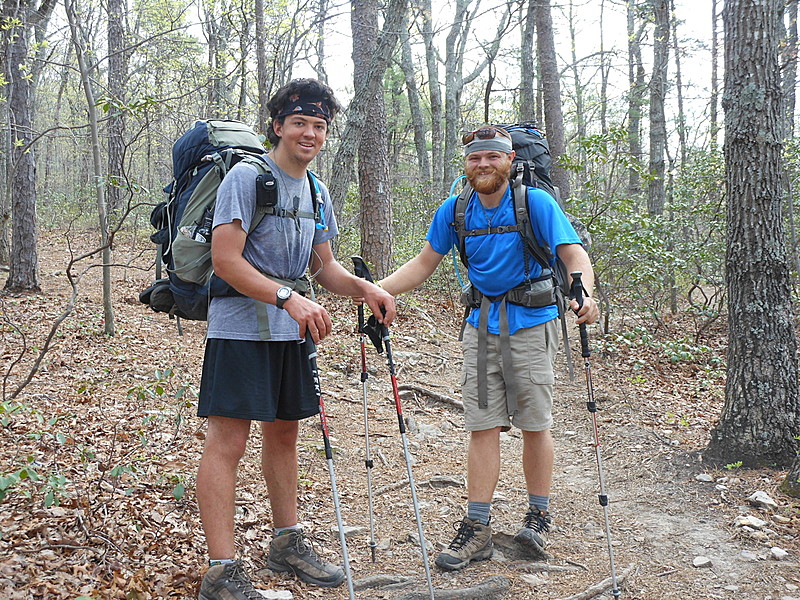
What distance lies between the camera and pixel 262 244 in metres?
3.24

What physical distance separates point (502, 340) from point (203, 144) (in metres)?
2.06

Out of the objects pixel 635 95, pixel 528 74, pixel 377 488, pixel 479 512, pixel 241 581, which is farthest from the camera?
pixel 635 95

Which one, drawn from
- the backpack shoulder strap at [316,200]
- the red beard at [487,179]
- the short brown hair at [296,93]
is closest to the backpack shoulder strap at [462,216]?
the red beard at [487,179]

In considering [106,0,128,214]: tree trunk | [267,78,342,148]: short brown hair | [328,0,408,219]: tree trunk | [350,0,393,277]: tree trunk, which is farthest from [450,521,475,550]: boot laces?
[106,0,128,214]: tree trunk

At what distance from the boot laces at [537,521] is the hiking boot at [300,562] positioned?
123cm

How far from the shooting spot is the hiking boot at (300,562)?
3.53 meters

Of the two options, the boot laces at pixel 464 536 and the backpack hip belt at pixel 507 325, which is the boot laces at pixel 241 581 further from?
the backpack hip belt at pixel 507 325

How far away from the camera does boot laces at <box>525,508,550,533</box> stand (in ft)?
13.3

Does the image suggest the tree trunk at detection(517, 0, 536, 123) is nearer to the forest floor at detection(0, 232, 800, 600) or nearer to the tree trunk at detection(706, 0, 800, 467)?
the forest floor at detection(0, 232, 800, 600)

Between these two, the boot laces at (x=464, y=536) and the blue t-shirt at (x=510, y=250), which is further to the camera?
the blue t-shirt at (x=510, y=250)

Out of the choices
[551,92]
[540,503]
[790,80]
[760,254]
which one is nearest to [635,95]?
[790,80]

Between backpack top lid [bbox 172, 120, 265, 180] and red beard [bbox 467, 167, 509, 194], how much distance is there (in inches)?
52.6

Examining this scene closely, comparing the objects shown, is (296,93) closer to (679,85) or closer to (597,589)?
(597,589)

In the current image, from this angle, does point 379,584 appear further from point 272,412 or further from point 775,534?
point 775,534
